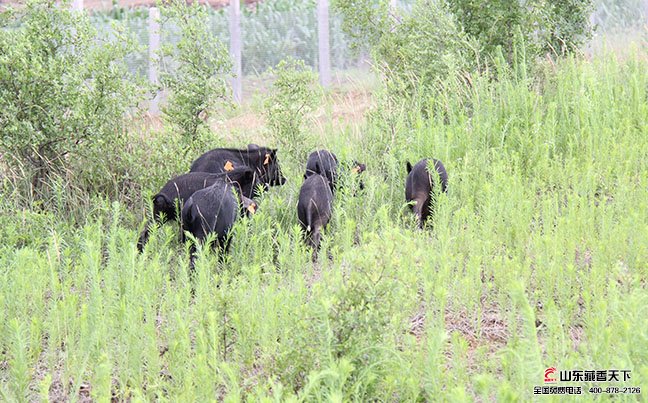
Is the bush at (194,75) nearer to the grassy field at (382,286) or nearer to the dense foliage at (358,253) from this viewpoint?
the dense foliage at (358,253)

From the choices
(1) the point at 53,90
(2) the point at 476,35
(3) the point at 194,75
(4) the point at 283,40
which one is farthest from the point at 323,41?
(1) the point at 53,90

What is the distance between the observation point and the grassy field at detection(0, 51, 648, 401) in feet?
12.7

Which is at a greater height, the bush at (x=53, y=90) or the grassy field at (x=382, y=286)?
the bush at (x=53, y=90)

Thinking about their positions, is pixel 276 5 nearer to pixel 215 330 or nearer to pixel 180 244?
pixel 180 244

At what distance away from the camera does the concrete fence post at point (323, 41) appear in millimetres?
17578

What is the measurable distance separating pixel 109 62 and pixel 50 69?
0.54m

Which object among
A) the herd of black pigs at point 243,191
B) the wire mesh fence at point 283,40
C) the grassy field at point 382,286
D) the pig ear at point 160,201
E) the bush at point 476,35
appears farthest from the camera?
the wire mesh fence at point 283,40

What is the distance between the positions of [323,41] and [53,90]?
10948 mm

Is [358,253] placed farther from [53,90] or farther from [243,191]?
[53,90]

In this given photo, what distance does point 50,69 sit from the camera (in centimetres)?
713

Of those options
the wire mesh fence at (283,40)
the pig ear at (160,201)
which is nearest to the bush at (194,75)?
the pig ear at (160,201)

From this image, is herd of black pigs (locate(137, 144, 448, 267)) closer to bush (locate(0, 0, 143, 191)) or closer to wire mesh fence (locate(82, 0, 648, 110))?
bush (locate(0, 0, 143, 191))

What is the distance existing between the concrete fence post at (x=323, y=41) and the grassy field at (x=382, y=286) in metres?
9.54

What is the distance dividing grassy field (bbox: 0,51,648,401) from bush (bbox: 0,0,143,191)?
47cm
